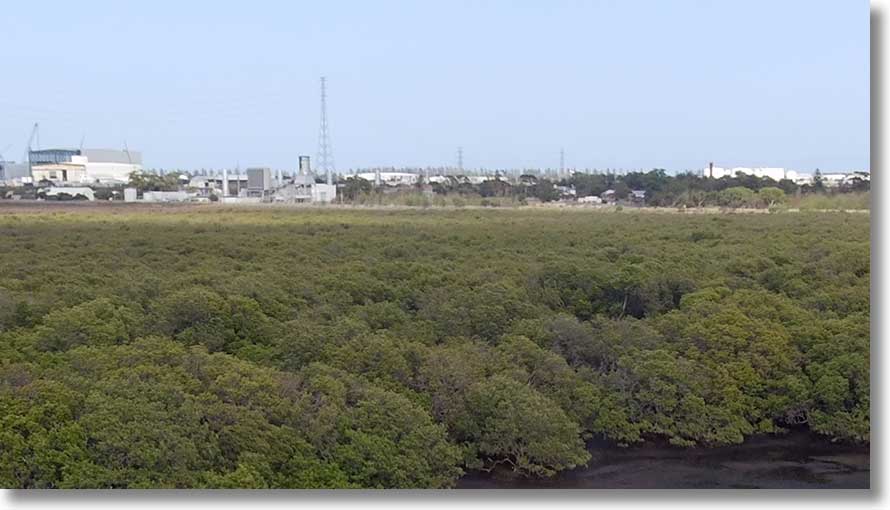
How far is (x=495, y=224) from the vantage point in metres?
23.4

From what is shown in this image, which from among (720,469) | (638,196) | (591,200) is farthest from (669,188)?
(720,469)

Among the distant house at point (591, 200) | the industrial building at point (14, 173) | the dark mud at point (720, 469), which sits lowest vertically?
the dark mud at point (720, 469)

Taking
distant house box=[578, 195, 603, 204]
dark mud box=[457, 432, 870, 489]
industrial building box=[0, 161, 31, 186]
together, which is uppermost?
industrial building box=[0, 161, 31, 186]

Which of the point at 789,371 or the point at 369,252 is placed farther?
the point at 369,252

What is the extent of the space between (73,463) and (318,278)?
627 cm

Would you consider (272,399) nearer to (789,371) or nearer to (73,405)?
(73,405)

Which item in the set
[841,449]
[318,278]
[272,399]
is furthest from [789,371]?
[318,278]

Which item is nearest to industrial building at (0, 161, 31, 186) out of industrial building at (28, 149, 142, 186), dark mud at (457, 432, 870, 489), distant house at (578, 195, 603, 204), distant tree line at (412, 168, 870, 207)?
industrial building at (28, 149, 142, 186)

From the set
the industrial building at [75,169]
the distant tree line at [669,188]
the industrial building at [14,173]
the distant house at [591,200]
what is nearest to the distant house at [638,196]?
the distant tree line at [669,188]

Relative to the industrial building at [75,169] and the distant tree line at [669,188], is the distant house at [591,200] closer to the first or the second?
the distant tree line at [669,188]

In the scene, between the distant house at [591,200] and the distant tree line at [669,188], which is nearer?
the distant tree line at [669,188]

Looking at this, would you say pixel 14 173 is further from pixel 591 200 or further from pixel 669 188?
pixel 669 188

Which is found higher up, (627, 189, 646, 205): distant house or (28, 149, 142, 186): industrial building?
(28, 149, 142, 186): industrial building

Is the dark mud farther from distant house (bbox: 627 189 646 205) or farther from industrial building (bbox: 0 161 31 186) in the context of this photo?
industrial building (bbox: 0 161 31 186)
